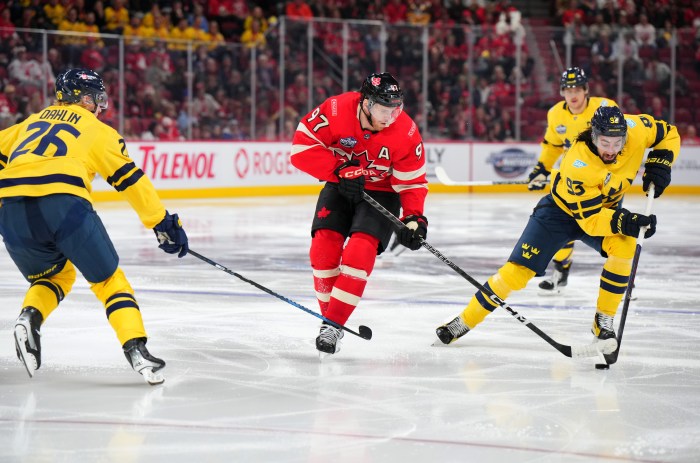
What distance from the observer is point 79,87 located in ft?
12.0

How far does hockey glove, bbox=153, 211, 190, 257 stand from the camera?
3613 millimetres

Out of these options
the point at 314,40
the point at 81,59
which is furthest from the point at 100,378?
the point at 314,40

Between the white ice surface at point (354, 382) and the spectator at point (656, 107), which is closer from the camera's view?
the white ice surface at point (354, 382)

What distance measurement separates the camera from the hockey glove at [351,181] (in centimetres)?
412

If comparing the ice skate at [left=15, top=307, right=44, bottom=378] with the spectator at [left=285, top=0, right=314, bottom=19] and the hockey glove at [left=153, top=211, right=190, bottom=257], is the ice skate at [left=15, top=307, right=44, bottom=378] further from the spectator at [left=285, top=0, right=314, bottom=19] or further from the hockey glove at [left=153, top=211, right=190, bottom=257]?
the spectator at [left=285, top=0, right=314, bottom=19]

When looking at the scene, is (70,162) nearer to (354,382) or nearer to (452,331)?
(354,382)

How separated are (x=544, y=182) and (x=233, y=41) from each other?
853 centimetres

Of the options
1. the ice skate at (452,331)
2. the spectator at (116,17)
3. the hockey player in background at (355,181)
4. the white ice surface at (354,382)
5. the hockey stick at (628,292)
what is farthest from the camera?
the spectator at (116,17)

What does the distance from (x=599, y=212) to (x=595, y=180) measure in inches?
5.3

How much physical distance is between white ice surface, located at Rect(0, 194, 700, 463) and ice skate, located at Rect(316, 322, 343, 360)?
0.04 meters

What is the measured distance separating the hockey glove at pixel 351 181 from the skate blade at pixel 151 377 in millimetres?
1009

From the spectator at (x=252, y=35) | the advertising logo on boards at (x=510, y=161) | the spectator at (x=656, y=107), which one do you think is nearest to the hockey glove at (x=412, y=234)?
the spectator at (x=252, y=35)

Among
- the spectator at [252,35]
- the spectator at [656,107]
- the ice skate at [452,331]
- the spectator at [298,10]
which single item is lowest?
the spectator at [656,107]

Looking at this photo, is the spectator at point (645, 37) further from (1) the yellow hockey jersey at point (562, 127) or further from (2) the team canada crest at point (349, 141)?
(2) the team canada crest at point (349, 141)
